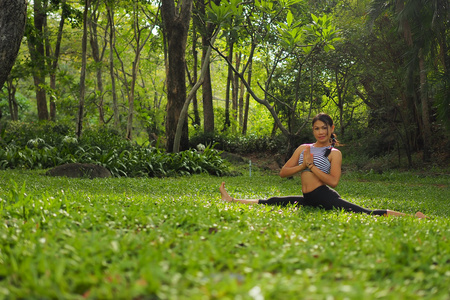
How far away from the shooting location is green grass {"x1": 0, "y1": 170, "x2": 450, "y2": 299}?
5.65ft

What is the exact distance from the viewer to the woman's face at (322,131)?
5242 mm

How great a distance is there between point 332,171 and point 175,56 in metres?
9.37

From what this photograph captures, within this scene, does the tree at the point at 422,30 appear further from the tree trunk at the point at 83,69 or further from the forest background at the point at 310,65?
the tree trunk at the point at 83,69

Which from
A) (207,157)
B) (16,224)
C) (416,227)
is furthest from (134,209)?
(207,157)

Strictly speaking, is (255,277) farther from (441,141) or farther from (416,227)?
(441,141)

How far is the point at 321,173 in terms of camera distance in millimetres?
4984

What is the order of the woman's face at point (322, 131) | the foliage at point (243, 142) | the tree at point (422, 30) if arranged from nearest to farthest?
the woman's face at point (322, 131) < the tree at point (422, 30) < the foliage at point (243, 142)

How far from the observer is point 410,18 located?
14453mm

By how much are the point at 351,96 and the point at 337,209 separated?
1650 centimetres

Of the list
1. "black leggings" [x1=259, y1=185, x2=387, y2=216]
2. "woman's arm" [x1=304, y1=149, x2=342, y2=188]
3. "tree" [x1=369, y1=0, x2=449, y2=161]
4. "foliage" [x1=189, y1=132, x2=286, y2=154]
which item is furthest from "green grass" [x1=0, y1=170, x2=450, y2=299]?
"foliage" [x1=189, y1=132, x2=286, y2=154]

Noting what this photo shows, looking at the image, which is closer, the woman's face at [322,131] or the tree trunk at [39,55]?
the woman's face at [322,131]

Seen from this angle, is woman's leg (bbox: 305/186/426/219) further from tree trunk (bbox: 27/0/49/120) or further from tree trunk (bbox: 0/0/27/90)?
tree trunk (bbox: 27/0/49/120)

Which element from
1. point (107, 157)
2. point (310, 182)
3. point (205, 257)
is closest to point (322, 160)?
point (310, 182)

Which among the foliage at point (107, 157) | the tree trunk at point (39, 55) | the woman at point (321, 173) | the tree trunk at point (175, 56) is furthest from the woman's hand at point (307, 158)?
the tree trunk at point (39, 55)
